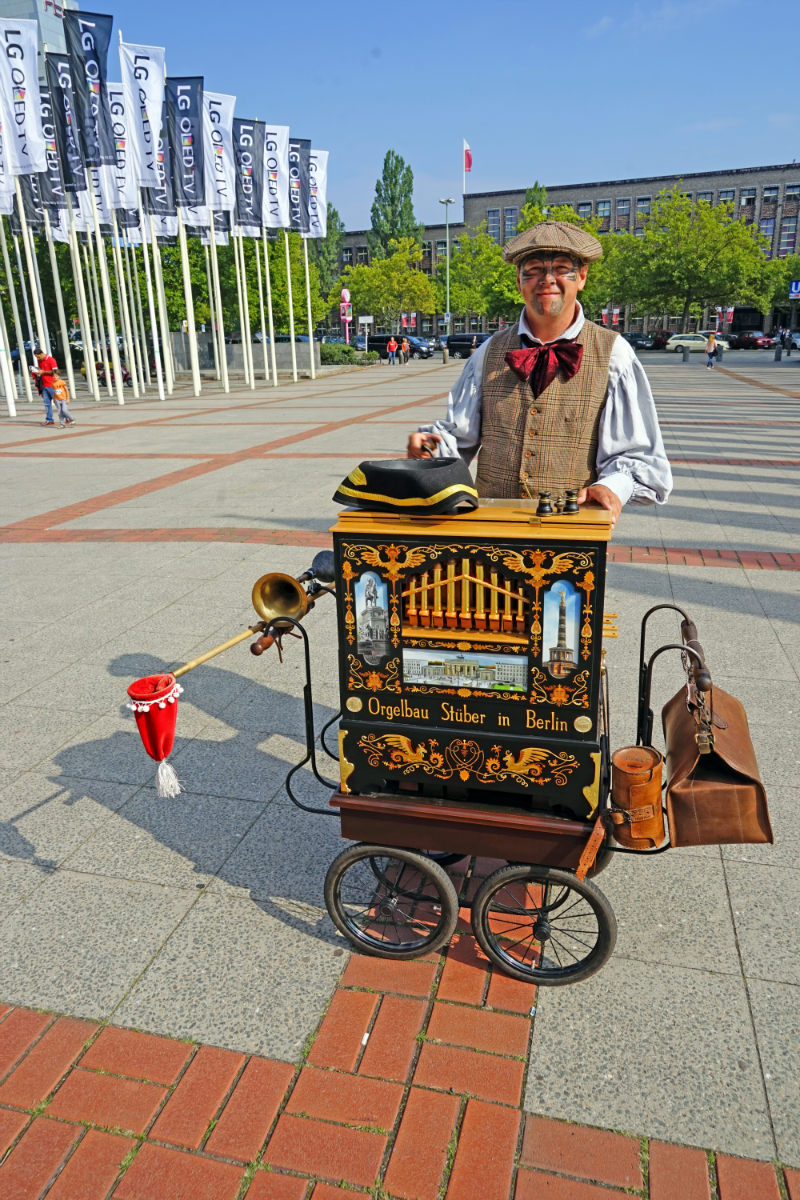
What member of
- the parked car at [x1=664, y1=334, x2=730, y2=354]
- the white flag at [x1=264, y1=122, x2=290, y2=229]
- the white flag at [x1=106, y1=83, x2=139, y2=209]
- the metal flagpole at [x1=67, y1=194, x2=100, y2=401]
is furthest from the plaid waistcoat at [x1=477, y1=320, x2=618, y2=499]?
the parked car at [x1=664, y1=334, x2=730, y2=354]

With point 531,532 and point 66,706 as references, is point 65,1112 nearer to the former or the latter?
point 531,532

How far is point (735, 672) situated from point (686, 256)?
46847 mm

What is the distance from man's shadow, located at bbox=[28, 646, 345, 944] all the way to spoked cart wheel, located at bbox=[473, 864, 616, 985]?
22.4 inches

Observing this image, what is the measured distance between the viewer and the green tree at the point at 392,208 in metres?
83.4

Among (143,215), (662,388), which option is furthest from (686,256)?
(143,215)

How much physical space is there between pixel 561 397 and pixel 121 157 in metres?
20.9

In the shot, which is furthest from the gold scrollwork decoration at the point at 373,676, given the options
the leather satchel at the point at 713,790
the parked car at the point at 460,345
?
the parked car at the point at 460,345

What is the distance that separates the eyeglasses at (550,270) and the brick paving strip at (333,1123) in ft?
7.42

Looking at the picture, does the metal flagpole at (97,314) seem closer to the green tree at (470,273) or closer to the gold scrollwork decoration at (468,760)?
the gold scrollwork decoration at (468,760)

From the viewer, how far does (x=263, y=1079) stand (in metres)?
2.23

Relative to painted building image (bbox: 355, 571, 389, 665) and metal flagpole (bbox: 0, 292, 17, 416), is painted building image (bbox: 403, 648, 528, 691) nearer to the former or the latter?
painted building image (bbox: 355, 571, 389, 665)

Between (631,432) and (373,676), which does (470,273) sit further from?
(373,676)

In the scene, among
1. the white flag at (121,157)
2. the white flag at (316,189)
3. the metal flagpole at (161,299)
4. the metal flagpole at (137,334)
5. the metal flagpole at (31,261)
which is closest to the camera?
the white flag at (121,157)

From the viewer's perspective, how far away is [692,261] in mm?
44812
